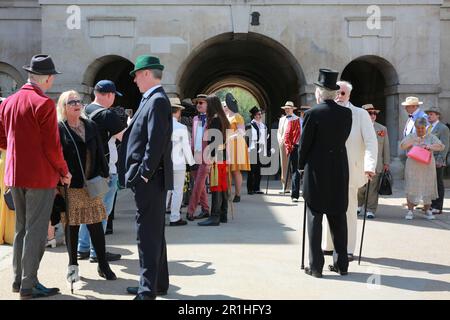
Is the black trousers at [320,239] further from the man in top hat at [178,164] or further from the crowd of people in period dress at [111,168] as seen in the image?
the man in top hat at [178,164]

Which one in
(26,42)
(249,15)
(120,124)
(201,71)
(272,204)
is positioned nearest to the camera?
(120,124)

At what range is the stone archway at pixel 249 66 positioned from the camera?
16.2m

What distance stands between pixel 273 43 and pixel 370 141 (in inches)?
399

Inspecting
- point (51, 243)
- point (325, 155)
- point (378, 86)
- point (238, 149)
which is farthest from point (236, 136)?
point (378, 86)

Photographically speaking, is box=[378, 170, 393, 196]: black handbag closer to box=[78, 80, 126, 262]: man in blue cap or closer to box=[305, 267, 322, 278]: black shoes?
box=[305, 267, 322, 278]: black shoes

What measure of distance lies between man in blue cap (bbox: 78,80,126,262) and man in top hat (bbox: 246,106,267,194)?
251 inches

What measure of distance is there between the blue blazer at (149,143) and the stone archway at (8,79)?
536 inches

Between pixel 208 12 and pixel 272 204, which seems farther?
pixel 208 12

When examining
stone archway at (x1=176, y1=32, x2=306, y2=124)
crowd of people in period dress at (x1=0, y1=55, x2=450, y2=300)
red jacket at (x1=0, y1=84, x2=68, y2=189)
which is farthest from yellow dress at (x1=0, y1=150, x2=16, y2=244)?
stone archway at (x1=176, y1=32, x2=306, y2=124)

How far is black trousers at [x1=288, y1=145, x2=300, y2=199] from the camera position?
37.4 feet

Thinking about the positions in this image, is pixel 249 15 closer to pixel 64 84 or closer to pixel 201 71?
pixel 64 84

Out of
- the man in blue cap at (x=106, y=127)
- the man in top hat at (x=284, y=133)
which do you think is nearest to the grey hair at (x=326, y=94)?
the man in blue cap at (x=106, y=127)

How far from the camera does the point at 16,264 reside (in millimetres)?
4992
